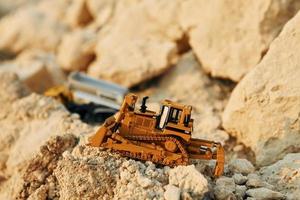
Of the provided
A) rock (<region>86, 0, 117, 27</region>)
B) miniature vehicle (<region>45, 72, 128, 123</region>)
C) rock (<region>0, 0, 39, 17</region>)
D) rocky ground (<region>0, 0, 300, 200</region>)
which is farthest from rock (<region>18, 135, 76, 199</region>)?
rock (<region>0, 0, 39, 17</region>)

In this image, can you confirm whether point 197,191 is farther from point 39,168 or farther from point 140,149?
point 39,168

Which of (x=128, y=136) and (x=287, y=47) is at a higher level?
(x=287, y=47)

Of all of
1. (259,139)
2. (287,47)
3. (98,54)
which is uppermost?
(98,54)

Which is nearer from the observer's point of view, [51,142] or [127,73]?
[51,142]

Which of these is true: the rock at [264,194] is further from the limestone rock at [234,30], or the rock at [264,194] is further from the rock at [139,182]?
the limestone rock at [234,30]

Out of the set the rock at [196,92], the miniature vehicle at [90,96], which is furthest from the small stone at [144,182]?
the miniature vehicle at [90,96]

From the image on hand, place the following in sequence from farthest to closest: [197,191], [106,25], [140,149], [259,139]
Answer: [106,25]
[259,139]
[140,149]
[197,191]

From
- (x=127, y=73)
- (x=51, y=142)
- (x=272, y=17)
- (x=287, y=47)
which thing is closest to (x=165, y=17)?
(x=127, y=73)
